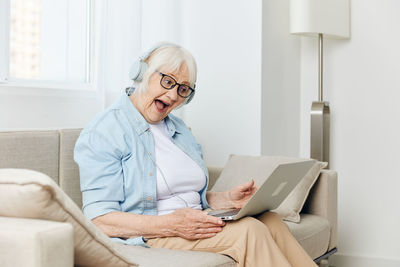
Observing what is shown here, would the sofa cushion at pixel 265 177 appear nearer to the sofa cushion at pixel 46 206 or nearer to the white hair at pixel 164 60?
the white hair at pixel 164 60

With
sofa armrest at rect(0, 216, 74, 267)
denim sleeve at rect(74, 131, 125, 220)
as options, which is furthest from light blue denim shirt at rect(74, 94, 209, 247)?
sofa armrest at rect(0, 216, 74, 267)

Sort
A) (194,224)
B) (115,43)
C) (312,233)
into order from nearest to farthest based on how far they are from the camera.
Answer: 1. (194,224)
2. (312,233)
3. (115,43)

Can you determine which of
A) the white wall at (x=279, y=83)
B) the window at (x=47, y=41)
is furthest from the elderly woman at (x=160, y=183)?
the white wall at (x=279, y=83)

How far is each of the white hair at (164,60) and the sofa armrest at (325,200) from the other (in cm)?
91

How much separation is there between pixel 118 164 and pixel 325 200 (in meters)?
1.13

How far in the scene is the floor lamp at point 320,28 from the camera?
337 cm

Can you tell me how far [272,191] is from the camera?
6.45 ft

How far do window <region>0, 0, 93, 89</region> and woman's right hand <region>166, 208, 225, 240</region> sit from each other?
1.02 metres

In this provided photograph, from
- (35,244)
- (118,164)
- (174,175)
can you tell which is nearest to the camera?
(35,244)

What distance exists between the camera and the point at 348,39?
11.8 feet

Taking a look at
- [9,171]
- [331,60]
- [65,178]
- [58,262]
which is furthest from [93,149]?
[331,60]

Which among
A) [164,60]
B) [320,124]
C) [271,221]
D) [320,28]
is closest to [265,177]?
[271,221]

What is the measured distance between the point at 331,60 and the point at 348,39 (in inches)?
6.3

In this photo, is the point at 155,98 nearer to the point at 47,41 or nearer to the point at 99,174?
the point at 99,174
